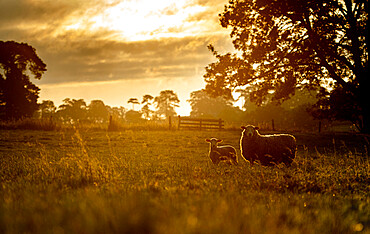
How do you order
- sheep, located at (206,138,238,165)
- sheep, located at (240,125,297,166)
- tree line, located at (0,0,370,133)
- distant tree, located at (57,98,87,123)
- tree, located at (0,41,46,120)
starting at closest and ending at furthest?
sheep, located at (240,125,297,166) → sheep, located at (206,138,238,165) → tree line, located at (0,0,370,133) → tree, located at (0,41,46,120) → distant tree, located at (57,98,87,123)

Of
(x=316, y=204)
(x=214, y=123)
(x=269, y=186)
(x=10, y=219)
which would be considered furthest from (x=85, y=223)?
(x=214, y=123)

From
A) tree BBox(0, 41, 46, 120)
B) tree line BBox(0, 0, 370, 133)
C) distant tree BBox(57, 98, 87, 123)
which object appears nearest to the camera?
tree line BBox(0, 0, 370, 133)

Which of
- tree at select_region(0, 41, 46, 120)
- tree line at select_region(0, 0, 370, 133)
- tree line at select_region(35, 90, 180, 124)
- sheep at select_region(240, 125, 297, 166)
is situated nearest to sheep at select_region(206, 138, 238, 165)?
sheep at select_region(240, 125, 297, 166)

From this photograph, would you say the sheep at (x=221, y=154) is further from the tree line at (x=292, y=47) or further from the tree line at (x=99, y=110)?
the tree line at (x=99, y=110)

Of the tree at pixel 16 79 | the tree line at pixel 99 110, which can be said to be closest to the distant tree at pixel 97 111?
the tree line at pixel 99 110

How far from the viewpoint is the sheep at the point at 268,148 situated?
1078 cm

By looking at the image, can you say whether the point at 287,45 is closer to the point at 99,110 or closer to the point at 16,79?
the point at 16,79

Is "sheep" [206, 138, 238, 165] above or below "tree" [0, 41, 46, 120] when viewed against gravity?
below

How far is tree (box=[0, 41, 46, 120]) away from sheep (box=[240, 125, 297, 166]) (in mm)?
45729

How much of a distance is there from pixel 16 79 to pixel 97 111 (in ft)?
244

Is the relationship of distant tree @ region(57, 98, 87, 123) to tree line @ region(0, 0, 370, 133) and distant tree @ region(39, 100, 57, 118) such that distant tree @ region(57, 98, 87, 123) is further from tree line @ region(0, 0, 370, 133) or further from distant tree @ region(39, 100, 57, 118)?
tree line @ region(0, 0, 370, 133)

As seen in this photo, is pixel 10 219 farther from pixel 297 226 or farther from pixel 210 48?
pixel 210 48

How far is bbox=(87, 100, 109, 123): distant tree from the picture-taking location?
11907cm

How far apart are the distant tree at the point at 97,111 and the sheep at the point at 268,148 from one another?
114 metres
